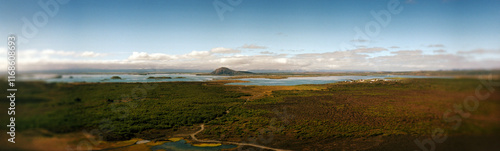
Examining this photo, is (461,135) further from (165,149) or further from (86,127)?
(86,127)

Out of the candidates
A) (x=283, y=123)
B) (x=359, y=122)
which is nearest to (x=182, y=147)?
(x=283, y=123)

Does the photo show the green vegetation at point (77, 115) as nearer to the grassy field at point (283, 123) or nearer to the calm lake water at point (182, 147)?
the grassy field at point (283, 123)

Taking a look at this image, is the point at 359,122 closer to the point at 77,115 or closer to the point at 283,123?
the point at 283,123

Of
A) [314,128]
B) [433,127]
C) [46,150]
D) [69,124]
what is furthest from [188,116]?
[433,127]

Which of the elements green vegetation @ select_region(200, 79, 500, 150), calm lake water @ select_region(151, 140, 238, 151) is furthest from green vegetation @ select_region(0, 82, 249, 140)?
green vegetation @ select_region(200, 79, 500, 150)

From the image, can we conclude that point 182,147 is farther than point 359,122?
No

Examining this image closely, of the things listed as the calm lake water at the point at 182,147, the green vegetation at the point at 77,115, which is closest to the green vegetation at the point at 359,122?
the calm lake water at the point at 182,147

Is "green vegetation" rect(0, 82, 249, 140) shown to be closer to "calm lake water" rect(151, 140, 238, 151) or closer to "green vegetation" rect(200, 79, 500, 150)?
"calm lake water" rect(151, 140, 238, 151)

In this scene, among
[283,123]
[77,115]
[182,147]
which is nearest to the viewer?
[182,147]

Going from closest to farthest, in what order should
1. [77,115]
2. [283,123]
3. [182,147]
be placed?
[182,147] → [77,115] → [283,123]

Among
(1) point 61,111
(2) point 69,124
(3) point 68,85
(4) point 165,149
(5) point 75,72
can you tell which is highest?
(5) point 75,72

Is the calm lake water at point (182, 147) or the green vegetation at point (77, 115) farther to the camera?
the calm lake water at point (182, 147)
